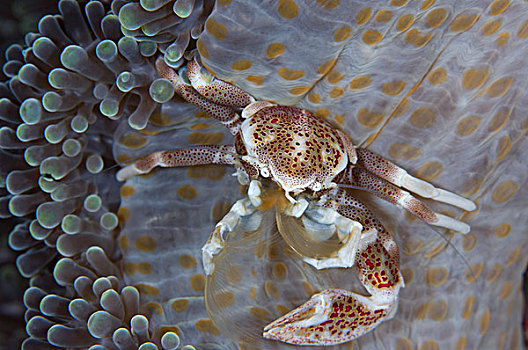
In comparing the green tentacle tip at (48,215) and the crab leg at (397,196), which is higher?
the crab leg at (397,196)

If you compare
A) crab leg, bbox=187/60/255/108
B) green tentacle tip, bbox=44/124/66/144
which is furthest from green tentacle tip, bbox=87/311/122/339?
crab leg, bbox=187/60/255/108

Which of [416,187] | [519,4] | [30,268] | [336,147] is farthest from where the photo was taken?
[30,268]

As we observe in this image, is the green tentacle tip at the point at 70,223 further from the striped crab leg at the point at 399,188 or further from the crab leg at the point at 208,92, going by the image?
the striped crab leg at the point at 399,188

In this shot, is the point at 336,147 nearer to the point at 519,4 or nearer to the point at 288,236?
the point at 288,236

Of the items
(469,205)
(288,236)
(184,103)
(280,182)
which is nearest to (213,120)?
(184,103)

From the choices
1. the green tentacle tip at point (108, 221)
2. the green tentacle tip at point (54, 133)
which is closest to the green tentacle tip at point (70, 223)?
the green tentacle tip at point (108, 221)

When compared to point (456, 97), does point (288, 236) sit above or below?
below

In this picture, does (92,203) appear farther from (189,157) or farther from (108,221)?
(189,157)
